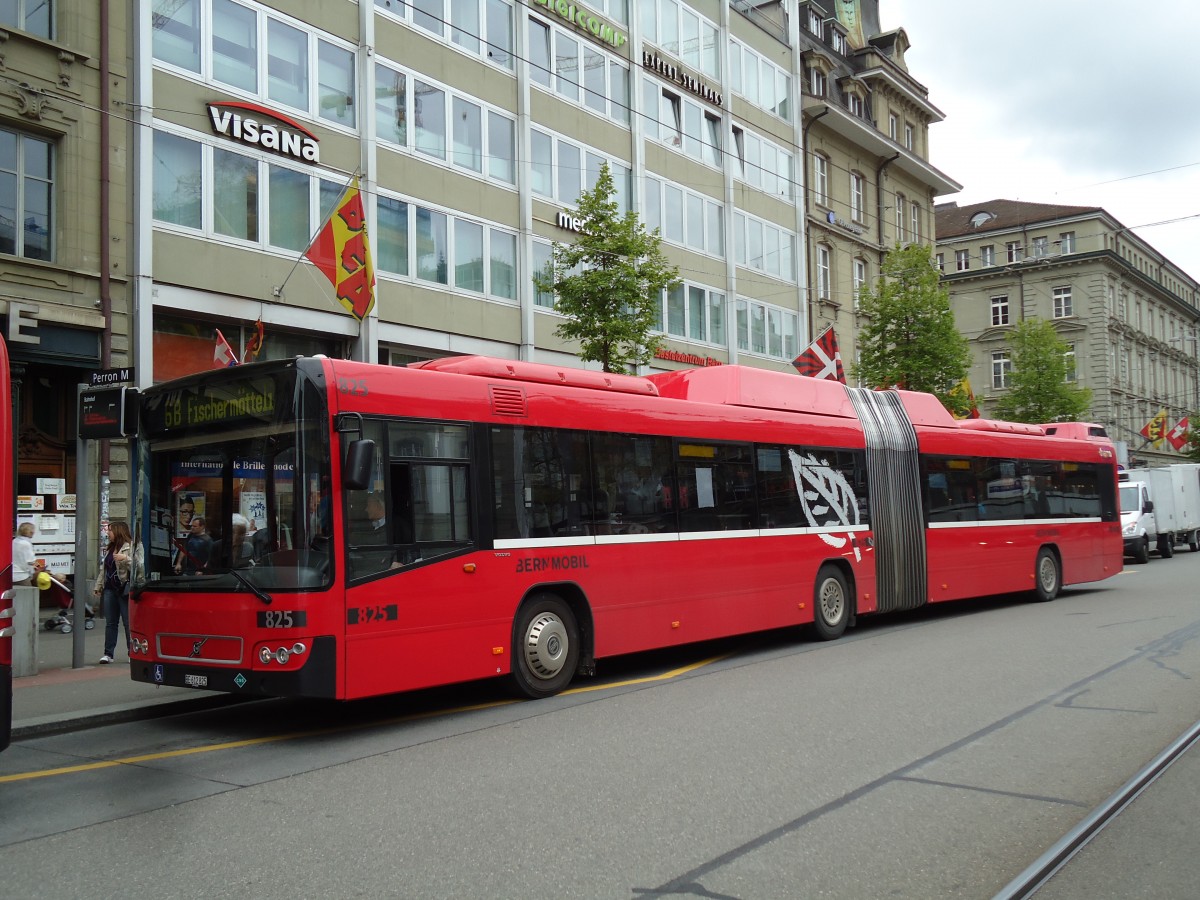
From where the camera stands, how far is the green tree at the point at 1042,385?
4562 centimetres

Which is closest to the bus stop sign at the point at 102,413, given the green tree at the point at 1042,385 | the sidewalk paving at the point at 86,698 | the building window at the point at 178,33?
the sidewalk paving at the point at 86,698

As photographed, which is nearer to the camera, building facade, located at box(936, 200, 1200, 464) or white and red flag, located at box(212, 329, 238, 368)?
white and red flag, located at box(212, 329, 238, 368)

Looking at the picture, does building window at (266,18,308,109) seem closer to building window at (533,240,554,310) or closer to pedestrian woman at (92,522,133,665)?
building window at (533,240,554,310)

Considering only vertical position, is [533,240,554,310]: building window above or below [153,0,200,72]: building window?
below

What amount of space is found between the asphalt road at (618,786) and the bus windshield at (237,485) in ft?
4.34

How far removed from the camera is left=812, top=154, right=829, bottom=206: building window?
38531 mm

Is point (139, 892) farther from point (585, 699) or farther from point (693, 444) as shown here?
point (693, 444)

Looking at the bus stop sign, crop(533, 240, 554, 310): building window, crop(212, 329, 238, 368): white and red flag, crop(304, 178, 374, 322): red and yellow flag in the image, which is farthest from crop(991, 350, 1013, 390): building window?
the bus stop sign

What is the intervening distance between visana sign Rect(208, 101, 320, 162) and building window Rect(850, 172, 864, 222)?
25412mm

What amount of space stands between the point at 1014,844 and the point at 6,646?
5.52 m

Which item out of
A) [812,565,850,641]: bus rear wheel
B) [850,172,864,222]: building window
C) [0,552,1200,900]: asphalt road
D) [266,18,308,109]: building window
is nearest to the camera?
[0,552,1200,900]: asphalt road

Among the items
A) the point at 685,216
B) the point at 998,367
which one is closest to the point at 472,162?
the point at 685,216

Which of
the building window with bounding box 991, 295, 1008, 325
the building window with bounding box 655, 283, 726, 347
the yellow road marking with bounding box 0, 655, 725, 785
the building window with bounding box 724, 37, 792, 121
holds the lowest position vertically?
the yellow road marking with bounding box 0, 655, 725, 785

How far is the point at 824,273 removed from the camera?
128 ft
